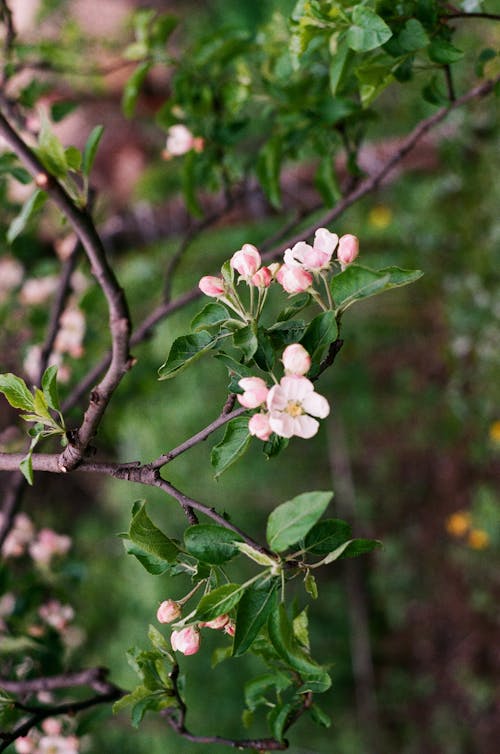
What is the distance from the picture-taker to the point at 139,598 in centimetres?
202

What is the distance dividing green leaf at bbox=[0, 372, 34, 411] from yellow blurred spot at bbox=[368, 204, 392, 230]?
2046 mm

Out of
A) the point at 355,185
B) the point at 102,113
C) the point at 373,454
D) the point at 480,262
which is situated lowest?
the point at 373,454

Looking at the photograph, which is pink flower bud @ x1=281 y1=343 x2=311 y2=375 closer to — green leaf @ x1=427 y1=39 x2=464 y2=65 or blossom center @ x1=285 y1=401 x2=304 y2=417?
blossom center @ x1=285 y1=401 x2=304 y2=417

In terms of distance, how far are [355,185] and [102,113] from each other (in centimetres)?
301

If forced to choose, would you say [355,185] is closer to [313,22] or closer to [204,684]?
[313,22]

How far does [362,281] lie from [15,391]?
0.28 meters

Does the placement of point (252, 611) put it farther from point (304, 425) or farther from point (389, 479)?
point (389, 479)

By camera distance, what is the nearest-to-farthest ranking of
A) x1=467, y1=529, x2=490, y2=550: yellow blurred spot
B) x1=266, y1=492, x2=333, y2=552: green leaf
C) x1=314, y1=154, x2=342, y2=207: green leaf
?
x1=266, y1=492, x2=333, y2=552: green leaf < x1=314, y1=154, x2=342, y2=207: green leaf < x1=467, y1=529, x2=490, y2=550: yellow blurred spot

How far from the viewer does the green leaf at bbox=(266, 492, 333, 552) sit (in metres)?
0.42

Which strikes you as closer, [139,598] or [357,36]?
[357,36]

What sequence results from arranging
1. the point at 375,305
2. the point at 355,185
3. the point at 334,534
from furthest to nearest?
the point at 375,305 → the point at 355,185 → the point at 334,534

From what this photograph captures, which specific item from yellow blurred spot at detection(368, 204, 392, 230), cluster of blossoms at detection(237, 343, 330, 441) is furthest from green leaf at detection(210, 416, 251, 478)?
yellow blurred spot at detection(368, 204, 392, 230)

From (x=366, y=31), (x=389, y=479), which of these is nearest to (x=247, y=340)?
(x=366, y=31)

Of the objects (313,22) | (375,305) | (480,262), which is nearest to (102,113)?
(375,305)
